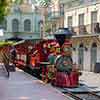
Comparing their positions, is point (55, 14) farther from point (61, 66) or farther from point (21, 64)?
point (61, 66)

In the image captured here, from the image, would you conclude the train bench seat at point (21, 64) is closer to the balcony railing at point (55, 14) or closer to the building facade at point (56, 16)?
the building facade at point (56, 16)

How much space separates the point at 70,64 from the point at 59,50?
206 cm

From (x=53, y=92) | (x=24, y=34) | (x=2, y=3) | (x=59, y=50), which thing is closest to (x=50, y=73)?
(x=59, y=50)

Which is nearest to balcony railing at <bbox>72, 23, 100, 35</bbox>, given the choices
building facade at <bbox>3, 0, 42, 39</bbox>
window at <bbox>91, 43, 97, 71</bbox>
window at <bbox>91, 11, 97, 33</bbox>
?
window at <bbox>91, 11, 97, 33</bbox>

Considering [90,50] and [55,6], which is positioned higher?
[55,6]

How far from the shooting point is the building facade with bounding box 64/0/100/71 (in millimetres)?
40438

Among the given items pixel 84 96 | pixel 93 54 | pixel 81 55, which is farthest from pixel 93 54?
pixel 84 96

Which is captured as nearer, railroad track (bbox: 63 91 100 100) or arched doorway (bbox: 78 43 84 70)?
railroad track (bbox: 63 91 100 100)

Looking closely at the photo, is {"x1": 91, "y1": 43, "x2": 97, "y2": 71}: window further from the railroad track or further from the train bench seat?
the railroad track

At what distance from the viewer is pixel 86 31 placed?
138ft

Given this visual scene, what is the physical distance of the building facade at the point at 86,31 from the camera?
40438mm

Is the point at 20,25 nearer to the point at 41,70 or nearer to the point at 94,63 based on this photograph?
the point at 94,63

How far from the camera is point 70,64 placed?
74.1 feet

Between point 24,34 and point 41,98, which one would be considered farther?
point 24,34
